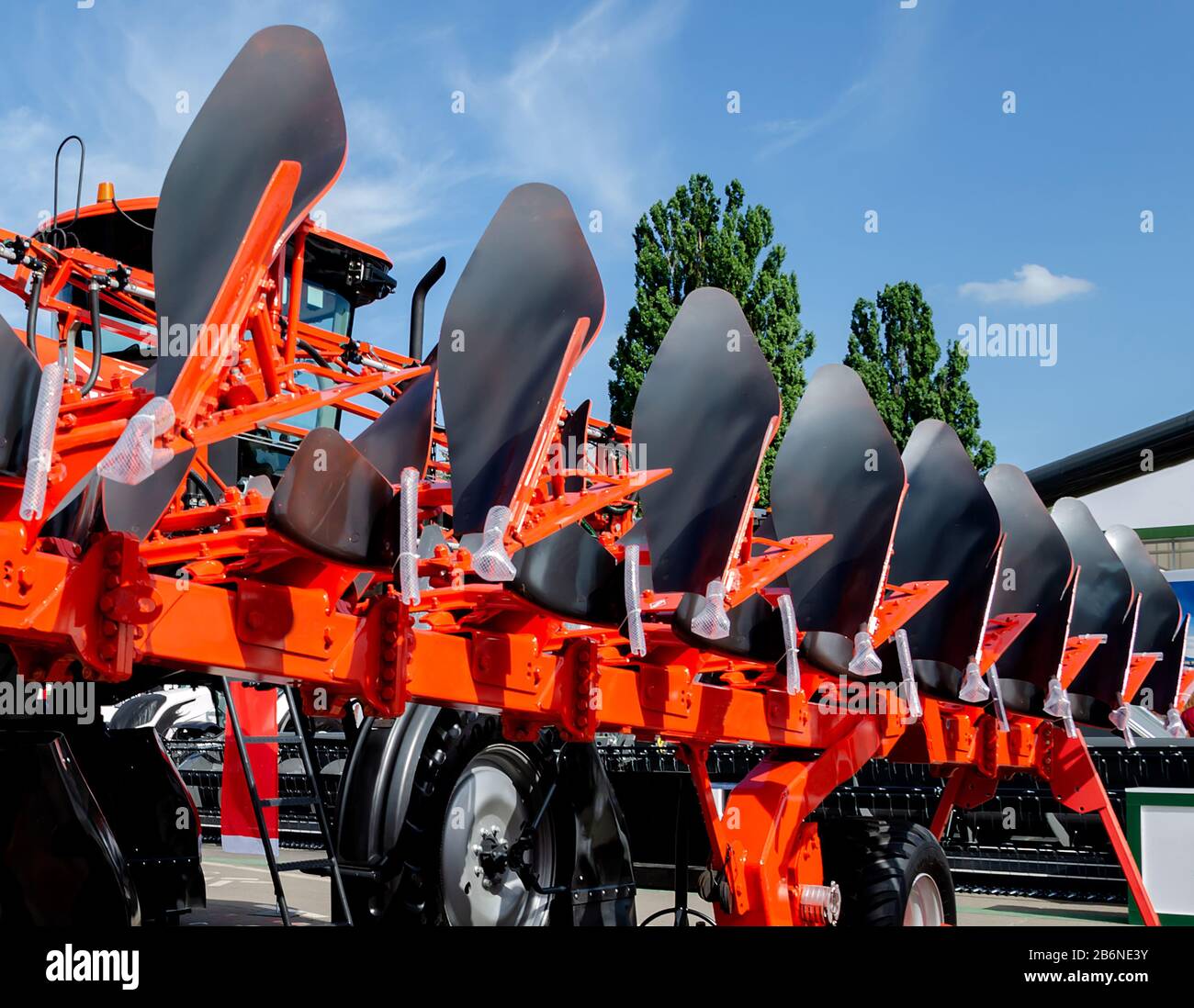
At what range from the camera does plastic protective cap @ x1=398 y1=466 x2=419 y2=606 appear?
2943mm

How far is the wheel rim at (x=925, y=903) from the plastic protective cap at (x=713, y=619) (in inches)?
75.2

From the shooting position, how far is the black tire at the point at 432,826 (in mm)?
4547

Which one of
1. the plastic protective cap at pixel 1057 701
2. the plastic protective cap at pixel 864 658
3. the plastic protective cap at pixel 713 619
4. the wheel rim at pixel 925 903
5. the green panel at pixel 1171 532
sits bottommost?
the wheel rim at pixel 925 903

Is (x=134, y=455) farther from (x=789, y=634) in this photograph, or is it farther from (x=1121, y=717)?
(x=1121, y=717)

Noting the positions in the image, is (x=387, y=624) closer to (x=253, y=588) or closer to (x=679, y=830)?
(x=253, y=588)

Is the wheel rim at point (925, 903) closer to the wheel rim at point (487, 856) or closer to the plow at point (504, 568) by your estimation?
the plow at point (504, 568)

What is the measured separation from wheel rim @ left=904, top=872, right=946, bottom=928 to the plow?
0.08 feet

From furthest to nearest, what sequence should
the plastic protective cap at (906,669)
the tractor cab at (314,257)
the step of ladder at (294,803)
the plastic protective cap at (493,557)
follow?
1. the tractor cab at (314,257)
2. the plastic protective cap at (906,669)
3. the step of ladder at (294,803)
4. the plastic protective cap at (493,557)

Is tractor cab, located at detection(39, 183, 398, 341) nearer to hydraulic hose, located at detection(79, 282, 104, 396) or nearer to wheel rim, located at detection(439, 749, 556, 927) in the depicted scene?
wheel rim, located at detection(439, 749, 556, 927)

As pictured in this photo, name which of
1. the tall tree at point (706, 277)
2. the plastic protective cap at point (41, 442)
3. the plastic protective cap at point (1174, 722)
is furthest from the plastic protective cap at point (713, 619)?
the tall tree at point (706, 277)

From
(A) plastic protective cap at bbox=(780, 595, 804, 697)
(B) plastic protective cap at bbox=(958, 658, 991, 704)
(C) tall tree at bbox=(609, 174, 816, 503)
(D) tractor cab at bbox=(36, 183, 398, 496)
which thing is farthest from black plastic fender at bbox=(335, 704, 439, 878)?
(C) tall tree at bbox=(609, 174, 816, 503)
